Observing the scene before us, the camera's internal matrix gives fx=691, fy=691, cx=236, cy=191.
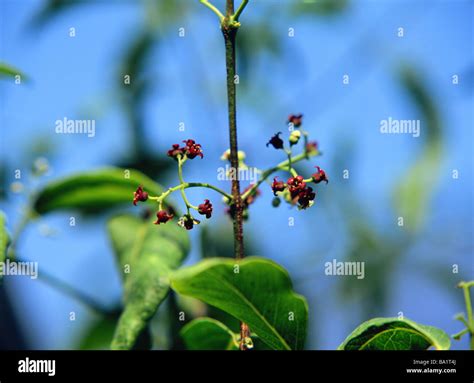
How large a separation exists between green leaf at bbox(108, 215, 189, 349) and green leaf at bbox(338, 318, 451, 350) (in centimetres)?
47

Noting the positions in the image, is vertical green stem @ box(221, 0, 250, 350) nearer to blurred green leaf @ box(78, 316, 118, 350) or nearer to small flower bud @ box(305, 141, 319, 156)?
small flower bud @ box(305, 141, 319, 156)

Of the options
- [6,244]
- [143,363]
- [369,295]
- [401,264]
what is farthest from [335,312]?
[6,244]

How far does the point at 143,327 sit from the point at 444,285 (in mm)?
1869

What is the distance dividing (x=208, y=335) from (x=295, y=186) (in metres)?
0.50

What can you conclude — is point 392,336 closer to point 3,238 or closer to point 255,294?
point 255,294

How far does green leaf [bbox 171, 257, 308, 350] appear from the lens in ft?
4.32

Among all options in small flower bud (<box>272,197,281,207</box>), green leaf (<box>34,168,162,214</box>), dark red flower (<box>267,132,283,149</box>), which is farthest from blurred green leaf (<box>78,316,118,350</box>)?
dark red flower (<box>267,132,283,149</box>)

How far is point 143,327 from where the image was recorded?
163 centimetres

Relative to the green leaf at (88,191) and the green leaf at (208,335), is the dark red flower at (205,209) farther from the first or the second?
the green leaf at (88,191)

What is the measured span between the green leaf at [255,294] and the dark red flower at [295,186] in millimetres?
217

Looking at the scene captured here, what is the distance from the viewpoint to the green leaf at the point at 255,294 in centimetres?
132

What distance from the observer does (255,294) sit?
1402 mm

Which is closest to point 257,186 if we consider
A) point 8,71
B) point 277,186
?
point 277,186

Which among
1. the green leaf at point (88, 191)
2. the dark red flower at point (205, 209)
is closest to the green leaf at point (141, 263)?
the green leaf at point (88, 191)
